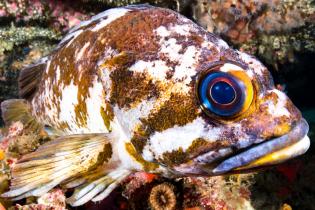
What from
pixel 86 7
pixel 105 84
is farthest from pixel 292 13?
pixel 105 84

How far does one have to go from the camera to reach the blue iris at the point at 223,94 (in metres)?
1.87

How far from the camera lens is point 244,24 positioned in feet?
19.2

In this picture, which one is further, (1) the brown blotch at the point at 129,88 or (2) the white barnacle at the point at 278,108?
(1) the brown blotch at the point at 129,88

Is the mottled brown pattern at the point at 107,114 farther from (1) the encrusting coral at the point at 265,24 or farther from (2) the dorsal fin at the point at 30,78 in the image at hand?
(1) the encrusting coral at the point at 265,24

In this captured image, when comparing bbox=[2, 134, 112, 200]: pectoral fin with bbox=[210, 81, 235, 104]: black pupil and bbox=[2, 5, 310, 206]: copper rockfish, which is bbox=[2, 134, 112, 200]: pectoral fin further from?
bbox=[210, 81, 235, 104]: black pupil

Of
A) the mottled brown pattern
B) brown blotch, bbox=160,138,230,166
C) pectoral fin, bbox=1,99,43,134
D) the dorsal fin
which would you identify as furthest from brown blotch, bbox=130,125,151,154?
pectoral fin, bbox=1,99,43,134

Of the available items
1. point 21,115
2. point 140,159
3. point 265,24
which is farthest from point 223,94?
point 265,24

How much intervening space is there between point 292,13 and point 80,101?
4632 mm

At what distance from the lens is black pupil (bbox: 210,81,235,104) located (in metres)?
1.86

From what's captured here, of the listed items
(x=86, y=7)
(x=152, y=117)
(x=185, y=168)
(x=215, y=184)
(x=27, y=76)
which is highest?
(x=86, y=7)

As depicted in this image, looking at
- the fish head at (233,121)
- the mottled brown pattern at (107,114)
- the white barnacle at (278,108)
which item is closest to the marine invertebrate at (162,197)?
the mottled brown pattern at (107,114)

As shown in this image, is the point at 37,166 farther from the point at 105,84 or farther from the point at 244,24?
the point at 244,24

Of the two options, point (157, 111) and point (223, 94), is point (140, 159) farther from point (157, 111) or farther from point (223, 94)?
point (223, 94)

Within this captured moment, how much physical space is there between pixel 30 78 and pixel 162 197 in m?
2.06
